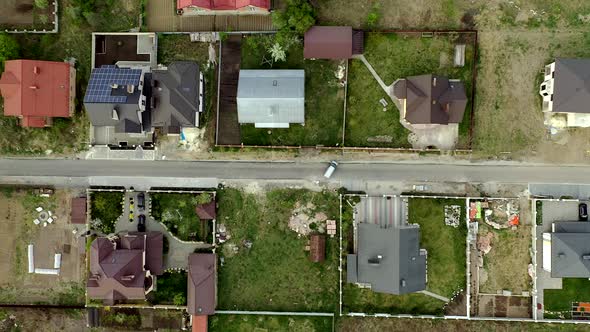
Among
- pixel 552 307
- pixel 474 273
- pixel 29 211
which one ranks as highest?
pixel 29 211

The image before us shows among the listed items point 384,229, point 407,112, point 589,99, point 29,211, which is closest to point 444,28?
point 407,112

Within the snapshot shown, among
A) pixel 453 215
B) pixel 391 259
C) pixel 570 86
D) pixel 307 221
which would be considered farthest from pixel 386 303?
pixel 570 86

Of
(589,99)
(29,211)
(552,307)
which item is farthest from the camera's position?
(29,211)

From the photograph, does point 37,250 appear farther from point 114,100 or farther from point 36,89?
point 114,100

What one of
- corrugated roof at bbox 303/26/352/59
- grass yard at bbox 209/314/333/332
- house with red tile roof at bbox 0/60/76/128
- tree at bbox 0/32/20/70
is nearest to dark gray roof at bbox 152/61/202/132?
house with red tile roof at bbox 0/60/76/128

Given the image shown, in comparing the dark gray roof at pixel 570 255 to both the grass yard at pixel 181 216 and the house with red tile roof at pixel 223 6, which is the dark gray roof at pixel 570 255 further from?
the house with red tile roof at pixel 223 6

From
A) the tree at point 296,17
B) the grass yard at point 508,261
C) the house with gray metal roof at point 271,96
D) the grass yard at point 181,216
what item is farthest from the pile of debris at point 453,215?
the grass yard at point 181,216

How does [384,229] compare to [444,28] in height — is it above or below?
below

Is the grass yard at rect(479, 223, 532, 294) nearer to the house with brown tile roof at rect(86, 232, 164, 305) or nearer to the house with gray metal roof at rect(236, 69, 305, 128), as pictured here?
the house with gray metal roof at rect(236, 69, 305, 128)

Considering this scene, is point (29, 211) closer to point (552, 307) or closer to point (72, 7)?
point (72, 7)
